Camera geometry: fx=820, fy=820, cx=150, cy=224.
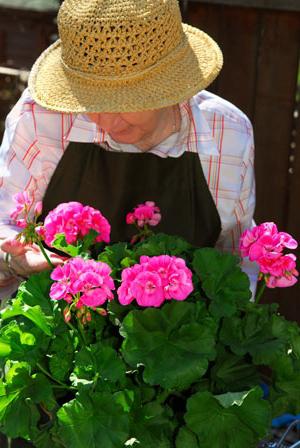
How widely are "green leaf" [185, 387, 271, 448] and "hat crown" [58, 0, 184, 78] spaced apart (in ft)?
1.92

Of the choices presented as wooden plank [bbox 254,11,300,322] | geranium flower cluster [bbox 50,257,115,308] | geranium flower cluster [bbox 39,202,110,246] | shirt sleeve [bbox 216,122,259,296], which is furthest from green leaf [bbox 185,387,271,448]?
wooden plank [bbox 254,11,300,322]

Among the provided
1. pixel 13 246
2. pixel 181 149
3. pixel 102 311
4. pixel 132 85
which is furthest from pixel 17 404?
pixel 181 149

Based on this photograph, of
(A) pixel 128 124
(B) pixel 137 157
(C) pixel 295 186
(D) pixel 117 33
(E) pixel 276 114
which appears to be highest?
(D) pixel 117 33

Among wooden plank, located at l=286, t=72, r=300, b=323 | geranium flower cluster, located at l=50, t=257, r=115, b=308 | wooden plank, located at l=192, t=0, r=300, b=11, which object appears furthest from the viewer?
wooden plank, located at l=286, t=72, r=300, b=323

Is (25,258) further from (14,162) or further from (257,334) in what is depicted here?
(257,334)

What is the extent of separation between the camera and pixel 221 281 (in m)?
1.36

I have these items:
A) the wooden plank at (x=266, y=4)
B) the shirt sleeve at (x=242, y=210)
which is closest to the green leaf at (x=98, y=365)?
the shirt sleeve at (x=242, y=210)

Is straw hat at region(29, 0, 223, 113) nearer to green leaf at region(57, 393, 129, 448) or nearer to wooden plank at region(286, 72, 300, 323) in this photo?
green leaf at region(57, 393, 129, 448)

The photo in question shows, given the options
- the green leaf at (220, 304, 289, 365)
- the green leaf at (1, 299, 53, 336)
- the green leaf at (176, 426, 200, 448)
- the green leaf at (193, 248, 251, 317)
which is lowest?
the green leaf at (176, 426, 200, 448)

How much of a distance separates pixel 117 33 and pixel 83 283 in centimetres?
45

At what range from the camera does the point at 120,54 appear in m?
1.42

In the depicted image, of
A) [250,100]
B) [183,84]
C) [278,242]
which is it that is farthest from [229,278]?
[250,100]

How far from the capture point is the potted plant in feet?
4.05

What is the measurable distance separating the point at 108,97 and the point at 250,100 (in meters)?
1.14
